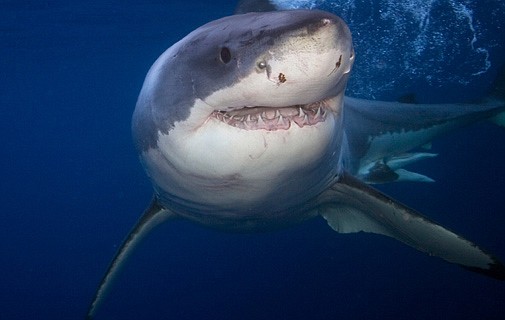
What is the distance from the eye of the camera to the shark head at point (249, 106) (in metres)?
1.86

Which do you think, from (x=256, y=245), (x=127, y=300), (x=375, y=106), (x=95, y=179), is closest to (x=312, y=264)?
(x=256, y=245)

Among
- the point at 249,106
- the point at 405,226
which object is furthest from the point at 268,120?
the point at 405,226

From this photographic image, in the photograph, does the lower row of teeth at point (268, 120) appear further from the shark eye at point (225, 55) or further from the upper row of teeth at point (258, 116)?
the shark eye at point (225, 55)

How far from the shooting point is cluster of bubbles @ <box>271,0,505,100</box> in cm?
1823

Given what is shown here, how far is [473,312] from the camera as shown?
16500mm

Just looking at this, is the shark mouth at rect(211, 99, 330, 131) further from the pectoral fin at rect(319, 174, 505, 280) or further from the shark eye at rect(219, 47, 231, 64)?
the pectoral fin at rect(319, 174, 505, 280)

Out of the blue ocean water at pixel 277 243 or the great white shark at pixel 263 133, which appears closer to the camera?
the great white shark at pixel 263 133

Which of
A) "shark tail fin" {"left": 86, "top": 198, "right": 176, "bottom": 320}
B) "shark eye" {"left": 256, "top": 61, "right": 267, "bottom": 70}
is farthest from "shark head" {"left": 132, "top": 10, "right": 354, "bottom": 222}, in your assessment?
"shark tail fin" {"left": 86, "top": 198, "right": 176, "bottom": 320}

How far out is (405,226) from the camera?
12.4 ft

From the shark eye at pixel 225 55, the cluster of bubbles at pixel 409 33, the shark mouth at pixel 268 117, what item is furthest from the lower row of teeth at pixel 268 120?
the cluster of bubbles at pixel 409 33

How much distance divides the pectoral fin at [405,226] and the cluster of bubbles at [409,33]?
9.62m

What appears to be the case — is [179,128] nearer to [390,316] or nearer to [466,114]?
[466,114]

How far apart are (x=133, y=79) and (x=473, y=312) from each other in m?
44.0

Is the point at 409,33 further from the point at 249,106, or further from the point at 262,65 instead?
the point at 262,65
